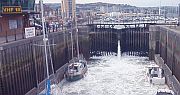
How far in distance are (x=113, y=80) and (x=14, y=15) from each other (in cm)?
1299

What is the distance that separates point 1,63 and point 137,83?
52.9 feet

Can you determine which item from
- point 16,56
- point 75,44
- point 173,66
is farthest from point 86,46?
point 16,56

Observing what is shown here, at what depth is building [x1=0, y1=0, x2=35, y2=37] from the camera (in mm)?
26703

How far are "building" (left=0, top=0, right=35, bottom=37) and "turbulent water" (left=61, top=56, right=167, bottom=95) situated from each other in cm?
800

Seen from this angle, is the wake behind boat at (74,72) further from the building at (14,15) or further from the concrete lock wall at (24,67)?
the building at (14,15)

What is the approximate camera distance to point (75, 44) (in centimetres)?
4134

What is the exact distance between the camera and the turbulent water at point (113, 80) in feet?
89.0

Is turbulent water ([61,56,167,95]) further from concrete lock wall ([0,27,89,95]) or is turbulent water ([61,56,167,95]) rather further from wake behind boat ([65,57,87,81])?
concrete lock wall ([0,27,89,95])

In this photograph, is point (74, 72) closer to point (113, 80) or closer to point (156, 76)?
point (113, 80)

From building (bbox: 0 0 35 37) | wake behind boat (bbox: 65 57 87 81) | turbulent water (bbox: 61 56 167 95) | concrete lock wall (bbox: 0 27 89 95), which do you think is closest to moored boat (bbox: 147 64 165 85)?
turbulent water (bbox: 61 56 167 95)

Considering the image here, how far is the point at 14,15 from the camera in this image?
29016mm

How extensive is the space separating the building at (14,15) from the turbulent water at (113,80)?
8.00 m

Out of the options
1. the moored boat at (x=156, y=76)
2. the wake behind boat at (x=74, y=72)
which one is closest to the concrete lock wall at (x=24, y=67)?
the wake behind boat at (x=74, y=72)

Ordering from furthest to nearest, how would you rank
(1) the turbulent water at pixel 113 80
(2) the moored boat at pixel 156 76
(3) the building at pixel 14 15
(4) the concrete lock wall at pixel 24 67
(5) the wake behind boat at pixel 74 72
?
(5) the wake behind boat at pixel 74 72
(2) the moored boat at pixel 156 76
(1) the turbulent water at pixel 113 80
(3) the building at pixel 14 15
(4) the concrete lock wall at pixel 24 67
